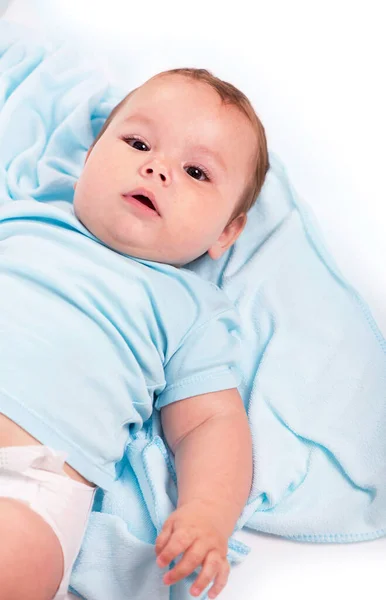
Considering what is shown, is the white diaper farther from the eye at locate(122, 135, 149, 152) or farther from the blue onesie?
the eye at locate(122, 135, 149, 152)

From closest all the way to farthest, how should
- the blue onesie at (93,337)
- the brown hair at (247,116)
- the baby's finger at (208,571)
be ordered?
1. the baby's finger at (208,571)
2. the blue onesie at (93,337)
3. the brown hair at (247,116)

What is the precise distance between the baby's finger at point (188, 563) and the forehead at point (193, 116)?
643 mm

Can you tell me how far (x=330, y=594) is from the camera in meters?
1.11

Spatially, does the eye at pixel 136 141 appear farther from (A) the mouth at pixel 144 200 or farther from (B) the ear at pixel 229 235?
(B) the ear at pixel 229 235

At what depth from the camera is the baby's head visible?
120cm

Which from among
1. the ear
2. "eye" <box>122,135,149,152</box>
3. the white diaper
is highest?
"eye" <box>122,135,149,152</box>

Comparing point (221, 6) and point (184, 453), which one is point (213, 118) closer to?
point (184, 453)

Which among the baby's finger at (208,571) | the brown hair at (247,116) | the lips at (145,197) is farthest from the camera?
the brown hair at (247,116)

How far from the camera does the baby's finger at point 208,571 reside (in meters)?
0.94

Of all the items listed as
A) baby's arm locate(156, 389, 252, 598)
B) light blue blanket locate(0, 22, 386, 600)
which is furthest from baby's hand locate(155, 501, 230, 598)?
light blue blanket locate(0, 22, 386, 600)

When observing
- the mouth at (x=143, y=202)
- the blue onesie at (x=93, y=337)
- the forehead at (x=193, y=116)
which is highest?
the forehead at (x=193, y=116)

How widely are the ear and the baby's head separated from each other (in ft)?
0.14

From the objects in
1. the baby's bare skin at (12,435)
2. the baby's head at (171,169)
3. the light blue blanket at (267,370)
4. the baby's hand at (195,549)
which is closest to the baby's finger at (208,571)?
the baby's hand at (195,549)

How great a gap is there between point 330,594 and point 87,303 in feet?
1.88
